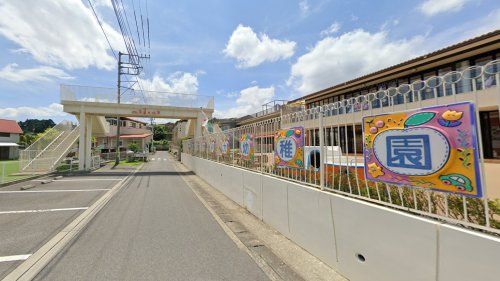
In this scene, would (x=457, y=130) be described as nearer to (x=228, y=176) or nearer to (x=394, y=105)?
(x=394, y=105)

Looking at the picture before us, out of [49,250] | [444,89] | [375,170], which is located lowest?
[49,250]

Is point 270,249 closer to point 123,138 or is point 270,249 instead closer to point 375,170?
point 375,170

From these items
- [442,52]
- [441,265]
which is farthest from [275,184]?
[442,52]

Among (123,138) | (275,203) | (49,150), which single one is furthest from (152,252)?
(123,138)

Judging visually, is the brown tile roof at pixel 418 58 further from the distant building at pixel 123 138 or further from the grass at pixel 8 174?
the distant building at pixel 123 138

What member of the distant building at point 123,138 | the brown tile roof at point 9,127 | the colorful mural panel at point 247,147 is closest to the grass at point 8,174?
the colorful mural panel at point 247,147

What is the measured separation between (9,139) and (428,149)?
51.8 m

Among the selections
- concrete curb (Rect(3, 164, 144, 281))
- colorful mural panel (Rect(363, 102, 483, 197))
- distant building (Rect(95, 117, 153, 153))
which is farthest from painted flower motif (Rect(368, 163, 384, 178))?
distant building (Rect(95, 117, 153, 153))

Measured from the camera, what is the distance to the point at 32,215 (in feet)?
21.9

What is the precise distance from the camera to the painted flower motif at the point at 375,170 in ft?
9.91

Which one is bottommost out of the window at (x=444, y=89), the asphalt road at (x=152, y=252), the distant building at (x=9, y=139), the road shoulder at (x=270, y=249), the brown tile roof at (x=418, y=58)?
the road shoulder at (x=270, y=249)

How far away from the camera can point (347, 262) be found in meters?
3.35

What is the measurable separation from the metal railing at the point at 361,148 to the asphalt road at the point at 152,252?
1802 mm

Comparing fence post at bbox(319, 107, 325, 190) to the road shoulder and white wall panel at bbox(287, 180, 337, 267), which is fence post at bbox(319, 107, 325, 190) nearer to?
white wall panel at bbox(287, 180, 337, 267)
